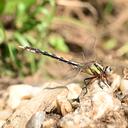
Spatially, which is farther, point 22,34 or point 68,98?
point 22,34

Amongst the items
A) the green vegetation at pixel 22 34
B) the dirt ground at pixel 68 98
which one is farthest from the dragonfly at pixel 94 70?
the green vegetation at pixel 22 34

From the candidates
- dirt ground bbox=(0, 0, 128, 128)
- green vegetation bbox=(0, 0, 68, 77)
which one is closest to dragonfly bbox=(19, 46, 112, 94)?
dirt ground bbox=(0, 0, 128, 128)

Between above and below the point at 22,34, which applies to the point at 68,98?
below

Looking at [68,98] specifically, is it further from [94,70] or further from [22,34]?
[22,34]

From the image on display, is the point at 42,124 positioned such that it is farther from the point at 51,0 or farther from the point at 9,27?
the point at 9,27

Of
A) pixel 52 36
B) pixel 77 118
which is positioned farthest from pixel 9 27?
pixel 77 118

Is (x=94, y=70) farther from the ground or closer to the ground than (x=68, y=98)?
farther from the ground

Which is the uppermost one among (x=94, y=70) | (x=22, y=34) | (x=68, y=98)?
(x=22, y=34)

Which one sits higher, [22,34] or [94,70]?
Result: [22,34]

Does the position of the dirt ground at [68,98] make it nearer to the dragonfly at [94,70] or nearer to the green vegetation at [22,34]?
the dragonfly at [94,70]

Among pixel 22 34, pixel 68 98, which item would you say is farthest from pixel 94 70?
pixel 22 34

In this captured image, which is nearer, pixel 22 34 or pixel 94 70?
pixel 94 70

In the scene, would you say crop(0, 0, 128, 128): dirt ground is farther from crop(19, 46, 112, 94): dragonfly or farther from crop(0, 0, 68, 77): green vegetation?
crop(0, 0, 68, 77): green vegetation
